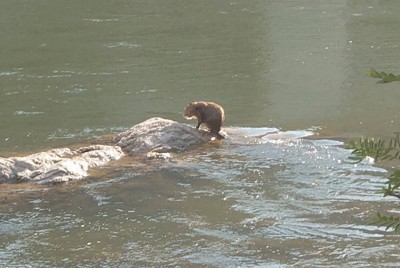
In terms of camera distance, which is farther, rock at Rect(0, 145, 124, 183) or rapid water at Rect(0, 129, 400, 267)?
rock at Rect(0, 145, 124, 183)

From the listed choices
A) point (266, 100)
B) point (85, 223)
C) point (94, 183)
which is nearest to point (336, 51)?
point (266, 100)

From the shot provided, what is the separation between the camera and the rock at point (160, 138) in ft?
29.1

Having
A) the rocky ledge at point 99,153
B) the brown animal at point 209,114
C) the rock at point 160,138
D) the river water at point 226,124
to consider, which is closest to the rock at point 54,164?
the rocky ledge at point 99,153

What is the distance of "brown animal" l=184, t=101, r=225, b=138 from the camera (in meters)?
9.04

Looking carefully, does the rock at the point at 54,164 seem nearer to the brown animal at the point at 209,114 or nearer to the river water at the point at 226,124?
the river water at the point at 226,124

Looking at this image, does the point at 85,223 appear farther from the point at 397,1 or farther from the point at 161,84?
the point at 397,1

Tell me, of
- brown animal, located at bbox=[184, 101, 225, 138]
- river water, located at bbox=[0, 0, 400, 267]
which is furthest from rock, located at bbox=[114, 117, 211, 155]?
river water, located at bbox=[0, 0, 400, 267]

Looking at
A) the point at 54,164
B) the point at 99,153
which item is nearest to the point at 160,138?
the point at 99,153

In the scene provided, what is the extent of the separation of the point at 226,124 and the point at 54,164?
2.47 meters

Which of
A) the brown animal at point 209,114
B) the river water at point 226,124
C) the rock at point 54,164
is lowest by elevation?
the river water at point 226,124

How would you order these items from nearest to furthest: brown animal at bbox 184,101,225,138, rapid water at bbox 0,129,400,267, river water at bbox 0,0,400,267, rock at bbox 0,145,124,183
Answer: rapid water at bbox 0,129,400,267
river water at bbox 0,0,400,267
rock at bbox 0,145,124,183
brown animal at bbox 184,101,225,138

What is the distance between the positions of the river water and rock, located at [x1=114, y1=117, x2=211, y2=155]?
240 millimetres

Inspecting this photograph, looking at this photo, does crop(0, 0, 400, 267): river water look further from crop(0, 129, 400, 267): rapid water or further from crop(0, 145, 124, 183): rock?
crop(0, 145, 124, 183): rock

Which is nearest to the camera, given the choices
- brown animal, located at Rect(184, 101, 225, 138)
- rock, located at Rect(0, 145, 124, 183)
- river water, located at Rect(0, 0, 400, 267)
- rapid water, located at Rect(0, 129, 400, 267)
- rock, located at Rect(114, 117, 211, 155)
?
rapid water, located at Rect(0, 129, 400, 267)
